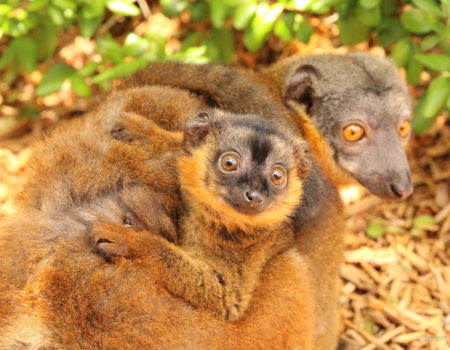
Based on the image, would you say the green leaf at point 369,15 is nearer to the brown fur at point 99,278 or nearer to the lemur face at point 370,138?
the lemur face at point 370,138

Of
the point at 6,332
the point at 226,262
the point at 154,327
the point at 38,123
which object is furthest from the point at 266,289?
the point at 38,123

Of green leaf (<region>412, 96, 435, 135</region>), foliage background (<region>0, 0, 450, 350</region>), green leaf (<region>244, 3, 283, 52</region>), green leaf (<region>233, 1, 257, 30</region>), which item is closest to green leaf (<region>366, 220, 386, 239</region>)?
foliage background (<region>0, 0, 450, 350</region>)

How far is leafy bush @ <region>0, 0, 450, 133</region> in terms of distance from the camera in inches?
206

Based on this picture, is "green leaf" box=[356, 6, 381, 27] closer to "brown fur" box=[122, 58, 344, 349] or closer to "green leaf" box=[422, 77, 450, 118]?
"green leaf" box=[422, 77, 450, 118]

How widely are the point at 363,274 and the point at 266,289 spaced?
7.54ft

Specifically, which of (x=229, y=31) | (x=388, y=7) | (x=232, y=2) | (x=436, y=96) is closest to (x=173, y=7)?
(x=232, y=2)

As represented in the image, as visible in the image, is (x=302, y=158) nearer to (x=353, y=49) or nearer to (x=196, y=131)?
(x=196, y=131)

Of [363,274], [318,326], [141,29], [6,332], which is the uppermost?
[6,332]

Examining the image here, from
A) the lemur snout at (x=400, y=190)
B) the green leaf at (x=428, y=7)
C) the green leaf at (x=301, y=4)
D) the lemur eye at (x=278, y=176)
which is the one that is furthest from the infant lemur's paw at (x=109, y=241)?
the green leaf at (x=428, y=7)

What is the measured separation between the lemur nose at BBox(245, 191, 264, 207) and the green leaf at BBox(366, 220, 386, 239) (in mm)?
2843

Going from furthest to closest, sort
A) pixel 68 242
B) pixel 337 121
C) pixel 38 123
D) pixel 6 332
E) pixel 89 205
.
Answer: pixel 38 123 < pixel 337 121 < pixel 89 205 < pixel 68 242 < pixel 6 332

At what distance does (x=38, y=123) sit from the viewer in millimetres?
7211

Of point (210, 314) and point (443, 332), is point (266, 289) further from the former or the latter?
point (443, 332)

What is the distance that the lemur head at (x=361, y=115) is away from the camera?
4938 millimetres
